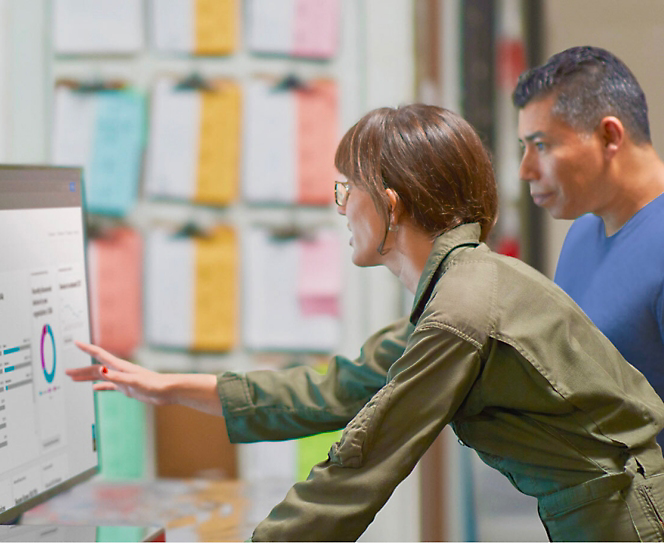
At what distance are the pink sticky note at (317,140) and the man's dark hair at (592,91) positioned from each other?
2.59 ft

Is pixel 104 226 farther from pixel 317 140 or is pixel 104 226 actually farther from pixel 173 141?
pixel 317 140

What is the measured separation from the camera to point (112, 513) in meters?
1.36

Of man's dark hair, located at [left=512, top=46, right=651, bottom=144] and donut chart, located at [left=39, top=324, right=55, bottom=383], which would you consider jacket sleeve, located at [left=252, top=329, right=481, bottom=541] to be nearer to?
donut chart, located at [left=39, top=324, right=55, bottom=383]

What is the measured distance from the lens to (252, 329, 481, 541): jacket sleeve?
84 cm

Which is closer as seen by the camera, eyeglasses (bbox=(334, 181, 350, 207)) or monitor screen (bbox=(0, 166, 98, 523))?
monitor screen (bbox=(0, 166, 98, 523))

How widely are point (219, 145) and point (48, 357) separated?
3.56 feet

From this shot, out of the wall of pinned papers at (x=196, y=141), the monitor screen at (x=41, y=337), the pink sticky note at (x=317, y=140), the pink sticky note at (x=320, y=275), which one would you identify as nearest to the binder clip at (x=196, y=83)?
the wall of pinned papers at (x=196, y=141)

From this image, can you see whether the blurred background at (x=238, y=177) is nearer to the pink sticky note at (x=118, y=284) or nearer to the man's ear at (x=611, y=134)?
the pink sticky note at (x=118, y=284)

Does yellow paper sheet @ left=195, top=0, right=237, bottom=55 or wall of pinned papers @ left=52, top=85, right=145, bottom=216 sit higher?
yellow paper sheet @ left=195, top=0, right=237, bottom=55

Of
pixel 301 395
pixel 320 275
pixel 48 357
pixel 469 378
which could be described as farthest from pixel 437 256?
pixel 320 275

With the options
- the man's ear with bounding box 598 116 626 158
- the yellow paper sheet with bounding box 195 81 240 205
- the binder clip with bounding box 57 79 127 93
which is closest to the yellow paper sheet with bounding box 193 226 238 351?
the yellow paper sheet with bounding box 195 81 240 205

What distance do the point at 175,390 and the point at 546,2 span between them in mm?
1437

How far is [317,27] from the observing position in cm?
199

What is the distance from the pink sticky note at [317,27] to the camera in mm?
1981
